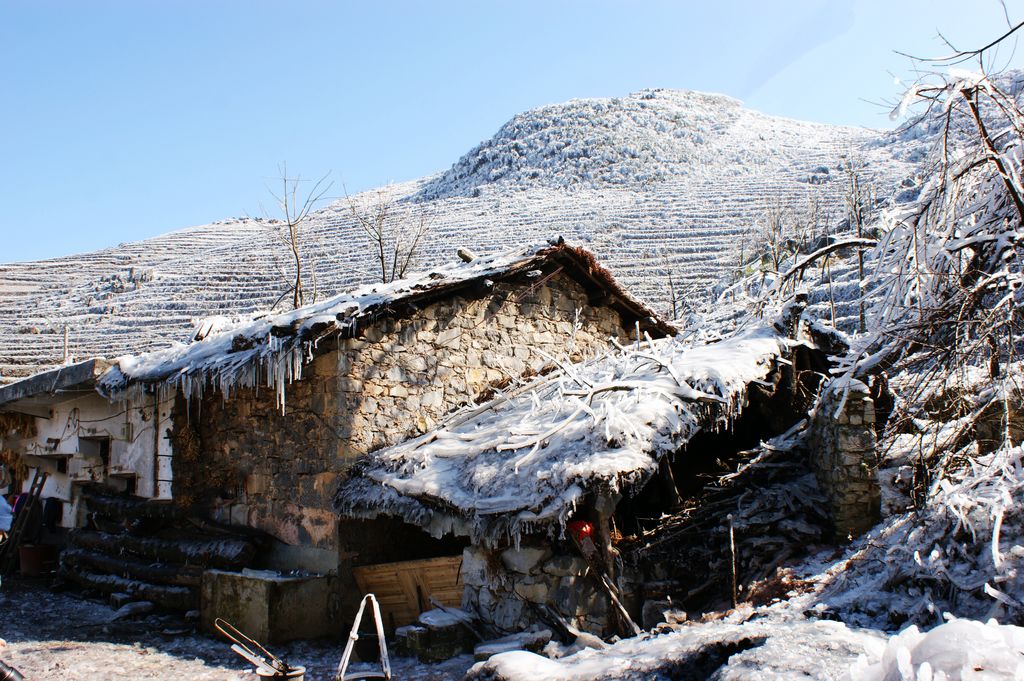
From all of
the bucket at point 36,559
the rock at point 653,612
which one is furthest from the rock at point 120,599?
the rock at point 653,612

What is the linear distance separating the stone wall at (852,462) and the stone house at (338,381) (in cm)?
242

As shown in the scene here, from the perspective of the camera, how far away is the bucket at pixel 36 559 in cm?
1118

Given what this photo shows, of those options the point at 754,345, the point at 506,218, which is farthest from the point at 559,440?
the point at 506,218

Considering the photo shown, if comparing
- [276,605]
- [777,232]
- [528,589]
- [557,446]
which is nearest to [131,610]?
[276,605]

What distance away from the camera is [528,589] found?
6.85 m

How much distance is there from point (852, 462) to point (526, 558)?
296cm

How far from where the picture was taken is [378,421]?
8273 millimetres

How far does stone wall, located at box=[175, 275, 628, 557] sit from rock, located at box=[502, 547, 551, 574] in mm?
2024

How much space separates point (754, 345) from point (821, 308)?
7.19m

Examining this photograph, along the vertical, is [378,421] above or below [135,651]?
above

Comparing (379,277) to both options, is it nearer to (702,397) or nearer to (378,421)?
(378,421)

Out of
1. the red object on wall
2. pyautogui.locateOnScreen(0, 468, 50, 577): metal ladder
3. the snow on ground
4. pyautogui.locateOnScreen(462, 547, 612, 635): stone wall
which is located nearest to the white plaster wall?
pyautogui.locateOnScreen(0, 468, 50, 577): metal ladder

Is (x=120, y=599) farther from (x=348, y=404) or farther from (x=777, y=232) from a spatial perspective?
(x=777, y=232)

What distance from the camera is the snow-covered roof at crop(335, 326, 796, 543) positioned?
6.53m
